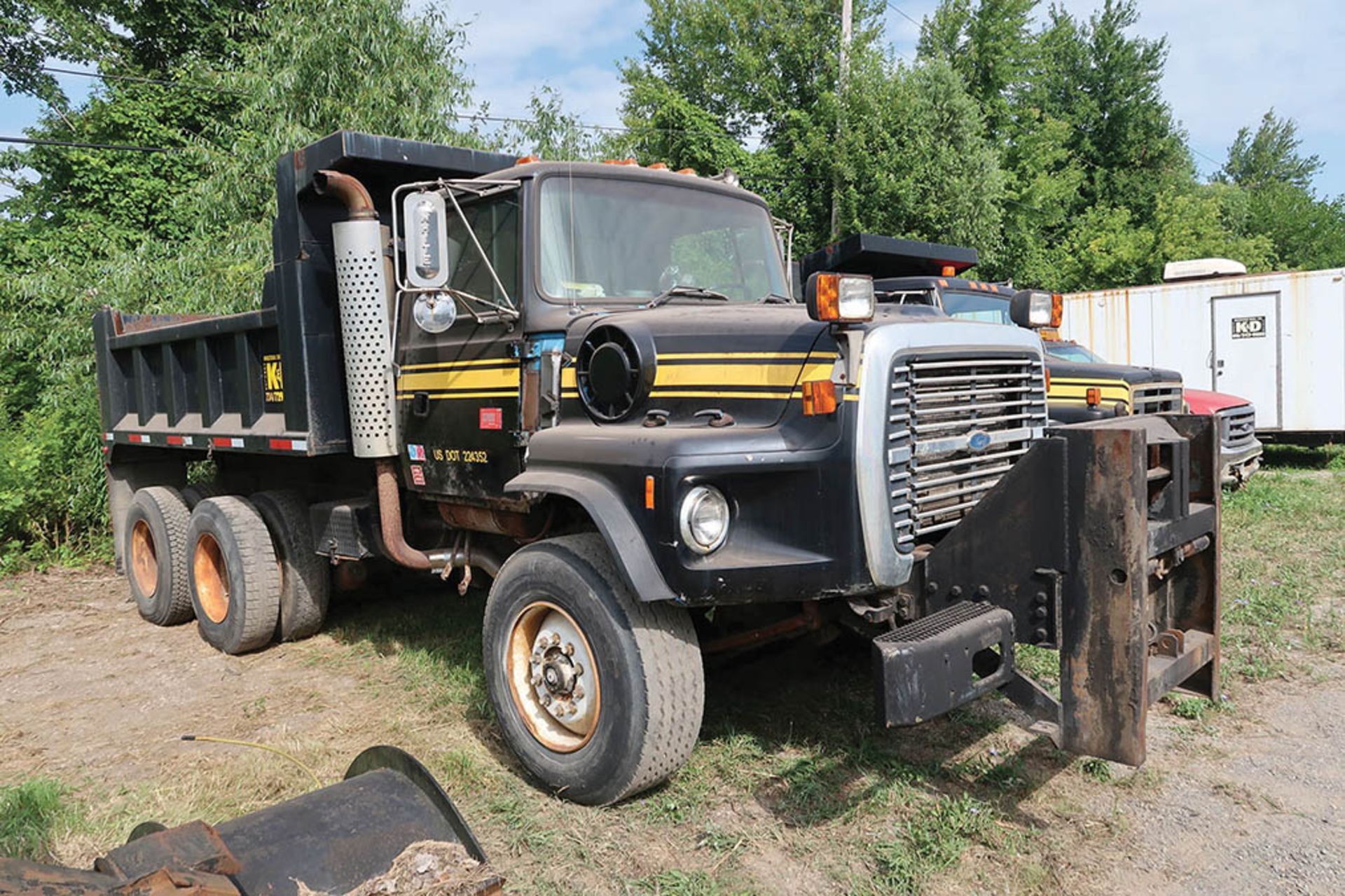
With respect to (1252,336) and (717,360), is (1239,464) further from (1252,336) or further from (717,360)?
(717,360)

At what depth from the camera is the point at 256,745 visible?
15.2 ft

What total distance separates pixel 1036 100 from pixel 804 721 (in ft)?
100

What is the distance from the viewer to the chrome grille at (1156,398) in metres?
8.88

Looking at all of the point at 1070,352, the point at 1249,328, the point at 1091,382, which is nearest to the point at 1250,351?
the point at 1249,328

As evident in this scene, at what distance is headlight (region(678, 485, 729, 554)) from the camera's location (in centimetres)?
345

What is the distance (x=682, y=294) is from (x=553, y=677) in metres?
1.84

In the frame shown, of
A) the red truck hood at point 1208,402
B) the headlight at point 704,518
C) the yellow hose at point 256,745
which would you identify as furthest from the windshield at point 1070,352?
the yellow hose at point 256,745

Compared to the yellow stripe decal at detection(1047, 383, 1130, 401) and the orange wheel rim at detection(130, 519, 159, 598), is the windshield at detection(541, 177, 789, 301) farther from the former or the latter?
the orange wheel rim at detection(130, 519, 159, 598)

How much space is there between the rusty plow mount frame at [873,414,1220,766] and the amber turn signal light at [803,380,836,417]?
653 mm

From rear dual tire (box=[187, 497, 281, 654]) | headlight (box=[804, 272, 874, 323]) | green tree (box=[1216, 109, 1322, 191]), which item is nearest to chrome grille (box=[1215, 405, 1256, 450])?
headlight (box=[804, 272, 874, 323])

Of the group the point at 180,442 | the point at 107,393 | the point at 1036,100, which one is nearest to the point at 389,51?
the point at 107,393

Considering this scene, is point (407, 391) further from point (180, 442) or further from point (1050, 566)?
point (1050, 566)

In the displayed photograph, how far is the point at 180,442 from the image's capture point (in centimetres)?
676

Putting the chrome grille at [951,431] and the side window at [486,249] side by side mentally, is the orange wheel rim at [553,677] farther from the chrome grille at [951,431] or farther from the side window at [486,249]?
the side window at [486,249]
